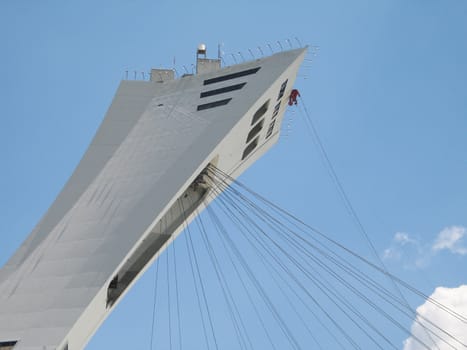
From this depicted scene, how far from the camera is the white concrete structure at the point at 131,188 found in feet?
67.6

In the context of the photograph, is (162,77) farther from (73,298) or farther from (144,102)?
(73,298)

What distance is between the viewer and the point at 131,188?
992 inches

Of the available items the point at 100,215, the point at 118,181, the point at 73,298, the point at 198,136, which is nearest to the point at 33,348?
the point at 73,298

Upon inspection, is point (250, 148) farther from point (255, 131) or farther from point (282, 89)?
point (282, 89)

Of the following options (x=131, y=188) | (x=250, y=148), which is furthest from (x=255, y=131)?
(x=131, y=188)

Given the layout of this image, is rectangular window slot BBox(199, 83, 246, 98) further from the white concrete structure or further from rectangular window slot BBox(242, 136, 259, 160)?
rectangular window slot BBox(242, 136, 259, 160)

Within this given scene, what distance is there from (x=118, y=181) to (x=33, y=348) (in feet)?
30.0

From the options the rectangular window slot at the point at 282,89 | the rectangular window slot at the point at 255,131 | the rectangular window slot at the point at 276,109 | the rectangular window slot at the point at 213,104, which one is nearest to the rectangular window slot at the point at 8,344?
the rectangular window slot at the point at 213,104

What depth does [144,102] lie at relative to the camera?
32.7 m

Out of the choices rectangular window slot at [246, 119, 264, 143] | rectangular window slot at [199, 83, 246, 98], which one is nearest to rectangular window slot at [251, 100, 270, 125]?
rectangular window slot at [246, 119, 264, 143]

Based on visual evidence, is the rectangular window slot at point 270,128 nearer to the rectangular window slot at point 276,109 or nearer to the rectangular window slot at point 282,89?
the rectangular window slot at point 276,109

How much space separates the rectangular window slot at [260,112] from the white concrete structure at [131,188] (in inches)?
2.9

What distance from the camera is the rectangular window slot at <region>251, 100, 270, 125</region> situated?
28.9m

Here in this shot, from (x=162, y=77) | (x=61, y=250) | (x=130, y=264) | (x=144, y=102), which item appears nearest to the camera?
(x=61, y=250)
